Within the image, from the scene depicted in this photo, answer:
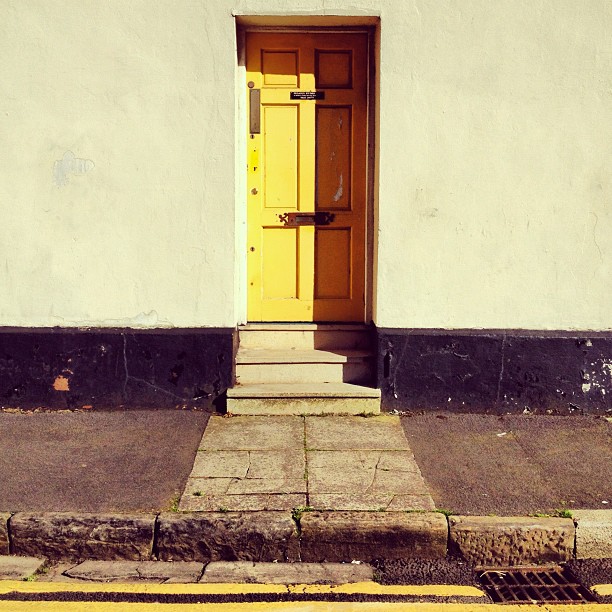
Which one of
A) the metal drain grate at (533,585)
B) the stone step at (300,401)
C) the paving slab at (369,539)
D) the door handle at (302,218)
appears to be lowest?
the metal drain grate at (533,585)

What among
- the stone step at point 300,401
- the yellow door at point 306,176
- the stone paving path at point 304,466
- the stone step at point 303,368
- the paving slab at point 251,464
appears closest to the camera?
the stone paving path at point 304,466

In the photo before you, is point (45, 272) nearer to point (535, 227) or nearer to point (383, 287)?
point (383, 287)

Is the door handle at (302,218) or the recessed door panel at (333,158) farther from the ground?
the recessed door panel at (333,158)

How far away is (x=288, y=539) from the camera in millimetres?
4164

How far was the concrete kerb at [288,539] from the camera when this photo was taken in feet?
13.6

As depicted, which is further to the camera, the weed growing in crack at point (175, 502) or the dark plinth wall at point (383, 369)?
the dark plinth wall at point (383, 369)

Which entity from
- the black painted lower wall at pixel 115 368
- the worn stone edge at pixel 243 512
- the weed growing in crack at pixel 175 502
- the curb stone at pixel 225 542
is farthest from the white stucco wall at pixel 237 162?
the curb stone at pixel 225 542

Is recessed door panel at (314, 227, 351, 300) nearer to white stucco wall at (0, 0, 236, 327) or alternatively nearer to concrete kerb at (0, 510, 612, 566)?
white stucco wall at (0, 0, 236, 327)

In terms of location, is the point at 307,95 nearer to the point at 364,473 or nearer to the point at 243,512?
the point at 364,473

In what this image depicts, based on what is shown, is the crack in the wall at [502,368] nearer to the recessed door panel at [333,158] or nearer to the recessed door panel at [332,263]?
the recessed door panel at [332,263]

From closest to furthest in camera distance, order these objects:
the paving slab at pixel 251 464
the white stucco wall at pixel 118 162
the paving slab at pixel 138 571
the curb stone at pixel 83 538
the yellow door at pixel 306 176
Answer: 1. the paving slab at pixel 138 571
2. the curb stone at pixel 83 538
3. the paving slab at pixel 251 464
4. the white stucco wall at pixel 118 162
5. the yellow door at pixel 306 176

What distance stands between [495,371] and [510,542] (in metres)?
2.21

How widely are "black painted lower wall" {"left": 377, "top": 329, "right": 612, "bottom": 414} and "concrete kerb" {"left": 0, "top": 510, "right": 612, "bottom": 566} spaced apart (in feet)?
6.80

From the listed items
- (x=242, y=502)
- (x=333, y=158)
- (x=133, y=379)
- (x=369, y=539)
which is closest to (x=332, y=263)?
(x=333, y=158)
